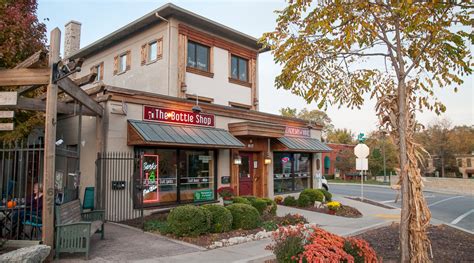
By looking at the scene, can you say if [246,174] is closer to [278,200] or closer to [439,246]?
[278,200]

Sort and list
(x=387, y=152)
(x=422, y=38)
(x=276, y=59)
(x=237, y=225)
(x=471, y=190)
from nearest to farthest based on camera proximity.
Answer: (x=422, y=38)
(x=276, y=59)
(x=237, y=225)
(x=471, y=190)
(x=387, y=152)

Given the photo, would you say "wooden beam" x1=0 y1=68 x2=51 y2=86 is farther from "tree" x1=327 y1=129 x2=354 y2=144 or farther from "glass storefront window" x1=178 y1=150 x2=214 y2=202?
"tree" x1=327 y1=129 x2=354 y2=144

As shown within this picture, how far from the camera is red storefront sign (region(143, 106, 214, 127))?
12.5 metres

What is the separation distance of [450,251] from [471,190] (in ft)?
102

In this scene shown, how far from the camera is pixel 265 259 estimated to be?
726cm

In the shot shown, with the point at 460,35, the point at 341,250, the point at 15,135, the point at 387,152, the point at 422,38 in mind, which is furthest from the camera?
the point at 387,152

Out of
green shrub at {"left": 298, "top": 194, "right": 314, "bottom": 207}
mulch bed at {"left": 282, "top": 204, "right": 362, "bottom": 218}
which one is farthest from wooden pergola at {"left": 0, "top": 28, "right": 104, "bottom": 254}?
green shrub at {"left": 298, "top": 194, "right": 314, "bottom": 207}

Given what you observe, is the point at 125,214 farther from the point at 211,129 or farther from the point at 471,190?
the point at 471,190

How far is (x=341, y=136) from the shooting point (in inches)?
2373

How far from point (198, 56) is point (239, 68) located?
9.77ft

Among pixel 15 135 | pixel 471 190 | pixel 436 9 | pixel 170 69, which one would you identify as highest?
pixel 170 69

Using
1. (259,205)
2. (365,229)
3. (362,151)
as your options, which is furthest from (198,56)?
(365,229)

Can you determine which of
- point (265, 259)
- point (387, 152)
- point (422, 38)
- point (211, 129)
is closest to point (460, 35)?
point (422, 38)

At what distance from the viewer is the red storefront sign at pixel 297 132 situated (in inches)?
723
